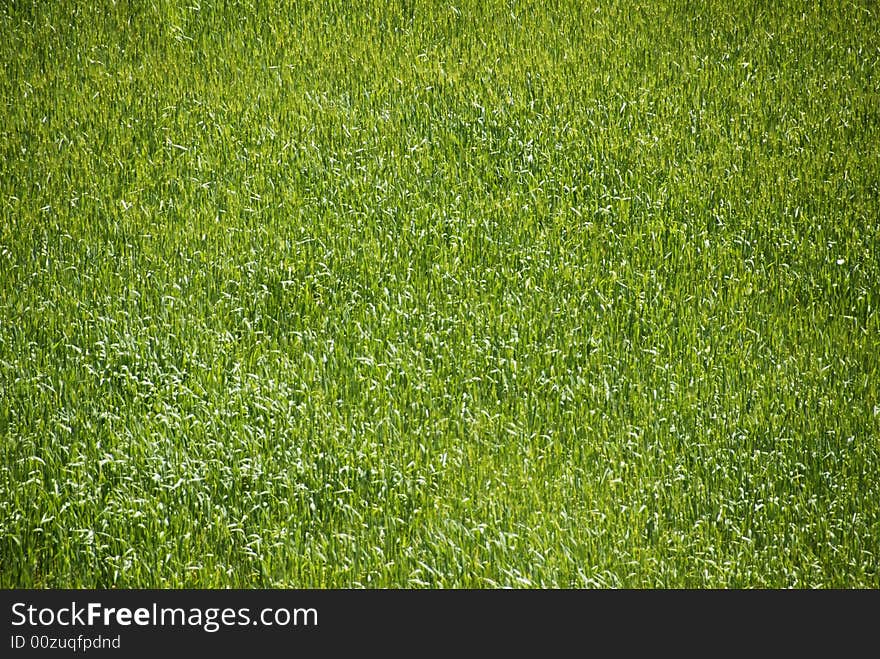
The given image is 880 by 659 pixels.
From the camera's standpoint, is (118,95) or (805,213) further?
(118,95)

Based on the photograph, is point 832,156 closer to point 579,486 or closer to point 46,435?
point 579,486

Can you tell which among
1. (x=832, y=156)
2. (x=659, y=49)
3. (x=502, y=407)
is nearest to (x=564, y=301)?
(x=502, y=407)

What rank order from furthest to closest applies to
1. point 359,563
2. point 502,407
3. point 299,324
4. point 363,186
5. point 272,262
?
point 363,186
point 272,262
point 299,324
point 502,407
point 359,563

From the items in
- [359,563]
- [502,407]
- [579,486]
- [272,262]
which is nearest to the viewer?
[359,563]

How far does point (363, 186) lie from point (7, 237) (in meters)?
2.73

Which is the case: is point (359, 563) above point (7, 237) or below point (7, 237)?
below

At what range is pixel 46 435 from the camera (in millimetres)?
5574

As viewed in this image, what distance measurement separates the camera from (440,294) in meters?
6.64

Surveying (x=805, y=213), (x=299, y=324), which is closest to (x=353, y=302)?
Answer: (x=299, y=324)

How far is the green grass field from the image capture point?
5082mm

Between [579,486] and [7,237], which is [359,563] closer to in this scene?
[579,486]

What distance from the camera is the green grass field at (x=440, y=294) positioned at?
508 centimetres

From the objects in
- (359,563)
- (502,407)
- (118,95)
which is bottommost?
(359,563)

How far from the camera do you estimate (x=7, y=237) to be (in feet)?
23.4
